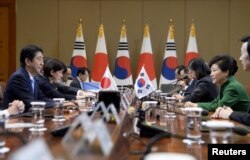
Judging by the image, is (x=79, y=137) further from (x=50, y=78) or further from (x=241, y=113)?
(x=50, y=78)

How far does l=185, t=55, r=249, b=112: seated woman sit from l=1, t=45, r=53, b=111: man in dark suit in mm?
1459

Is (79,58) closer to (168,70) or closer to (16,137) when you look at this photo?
(168,70)

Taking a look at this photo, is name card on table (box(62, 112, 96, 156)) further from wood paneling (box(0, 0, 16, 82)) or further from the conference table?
wood paneling (box(0, 0, 16, 82))

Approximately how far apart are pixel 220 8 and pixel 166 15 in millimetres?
1162

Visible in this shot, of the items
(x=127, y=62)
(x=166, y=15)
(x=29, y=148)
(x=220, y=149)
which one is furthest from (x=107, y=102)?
(x=166, y=15)

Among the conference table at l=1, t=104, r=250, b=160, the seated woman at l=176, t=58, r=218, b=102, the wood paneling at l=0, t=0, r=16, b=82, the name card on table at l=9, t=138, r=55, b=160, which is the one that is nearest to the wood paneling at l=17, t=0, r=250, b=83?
the wood paneling at l=0, t=0, r=16, b=82

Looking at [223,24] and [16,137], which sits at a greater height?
[223,24]

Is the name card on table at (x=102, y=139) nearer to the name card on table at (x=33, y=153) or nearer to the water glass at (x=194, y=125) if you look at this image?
the name card on table at (x=33, y=153)

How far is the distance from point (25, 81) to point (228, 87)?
1.77 m

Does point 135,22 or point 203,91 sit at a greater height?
point 135,22

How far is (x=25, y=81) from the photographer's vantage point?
303 cm

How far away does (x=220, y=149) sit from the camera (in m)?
1.36

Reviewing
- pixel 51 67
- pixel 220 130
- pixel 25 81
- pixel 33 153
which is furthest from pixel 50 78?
pixel 33 153

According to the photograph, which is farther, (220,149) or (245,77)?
(245,77)
